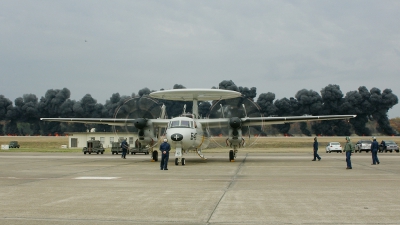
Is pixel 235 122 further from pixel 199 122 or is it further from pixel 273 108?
pixel 273 108

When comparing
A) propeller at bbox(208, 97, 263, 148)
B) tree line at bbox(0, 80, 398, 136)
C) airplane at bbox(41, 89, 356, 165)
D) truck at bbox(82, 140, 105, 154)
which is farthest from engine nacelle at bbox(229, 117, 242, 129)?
tree line at bbox(0, 80, 398, 136)

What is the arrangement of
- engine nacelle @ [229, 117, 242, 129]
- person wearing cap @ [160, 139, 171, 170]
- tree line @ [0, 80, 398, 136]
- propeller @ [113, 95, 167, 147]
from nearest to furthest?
person wearing cap @ [160, 139, 171, 170]
engine nacelle @ [229, 117, 242, 129]
propeller @ [113, 95, 167, 147]
tree line @ [0, 80, 398, 136]

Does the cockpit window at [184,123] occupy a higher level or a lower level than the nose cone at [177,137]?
higher

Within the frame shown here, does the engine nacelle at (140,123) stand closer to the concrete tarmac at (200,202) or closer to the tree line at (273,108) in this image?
the concrete tarmac at (200,202)

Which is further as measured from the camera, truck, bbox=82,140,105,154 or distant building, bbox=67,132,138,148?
distant building, bbox=67,132,138,148

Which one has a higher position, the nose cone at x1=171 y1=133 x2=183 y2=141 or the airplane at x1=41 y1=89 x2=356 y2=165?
the airplane at x1=41 y1=89 x2=356 y2=165

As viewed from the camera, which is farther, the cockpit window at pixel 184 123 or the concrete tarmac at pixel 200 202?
the cockpit window at pixel 184 123

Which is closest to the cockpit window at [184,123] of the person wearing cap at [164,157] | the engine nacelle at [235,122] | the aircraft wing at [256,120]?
the aircraft wing at [256,120]

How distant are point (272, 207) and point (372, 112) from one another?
110 metres

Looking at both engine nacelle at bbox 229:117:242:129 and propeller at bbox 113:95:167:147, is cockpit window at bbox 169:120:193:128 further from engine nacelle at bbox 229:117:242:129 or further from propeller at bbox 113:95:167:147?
propeller at bbox 113:95:167:147

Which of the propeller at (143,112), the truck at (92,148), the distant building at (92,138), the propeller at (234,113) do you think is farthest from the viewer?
the distant building at (92,138)

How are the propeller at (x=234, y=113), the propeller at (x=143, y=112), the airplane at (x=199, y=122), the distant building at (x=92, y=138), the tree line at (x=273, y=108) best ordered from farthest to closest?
the tree line at (x=273, y=108) < the distant building at (x=92, y=138) < the propeller at (x=234, y=113) < the propeller at (x=143, y=112) < the airplane at (x=199, y=122)

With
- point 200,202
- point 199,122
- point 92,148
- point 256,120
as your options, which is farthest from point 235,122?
point 92,148

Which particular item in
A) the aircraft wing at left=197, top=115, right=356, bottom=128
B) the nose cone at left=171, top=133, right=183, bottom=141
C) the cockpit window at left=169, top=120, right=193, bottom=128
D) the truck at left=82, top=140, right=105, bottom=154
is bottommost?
the truck at left=82, top=140, right=105, bottom=154
